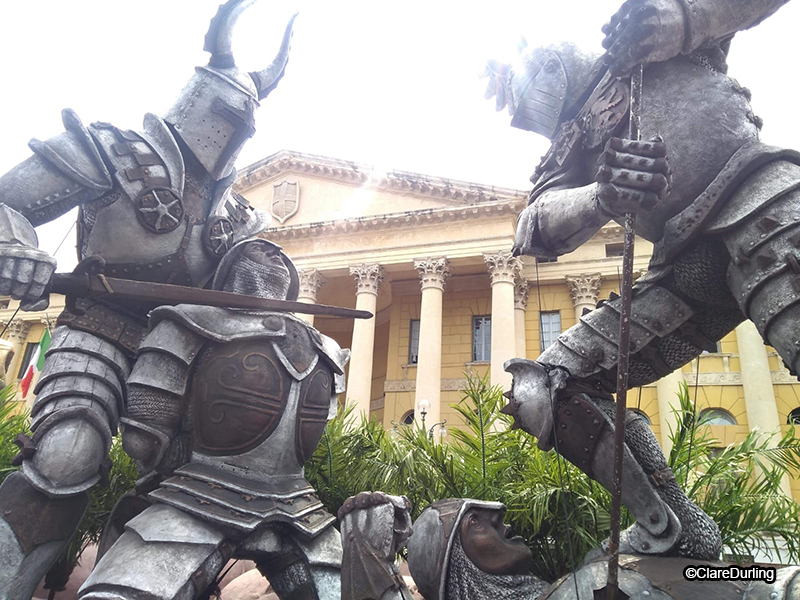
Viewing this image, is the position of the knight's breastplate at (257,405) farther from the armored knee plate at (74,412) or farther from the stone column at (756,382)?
the stone column at (756,382)

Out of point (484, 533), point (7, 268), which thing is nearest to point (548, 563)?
point (484, 533)

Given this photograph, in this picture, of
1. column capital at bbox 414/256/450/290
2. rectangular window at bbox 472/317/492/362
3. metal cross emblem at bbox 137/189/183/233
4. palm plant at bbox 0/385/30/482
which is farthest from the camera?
rectangular window at bbox 472/317/492/362

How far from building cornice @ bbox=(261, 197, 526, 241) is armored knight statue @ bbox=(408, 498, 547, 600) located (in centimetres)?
1934

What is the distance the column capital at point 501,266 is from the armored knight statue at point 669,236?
59.3 ft

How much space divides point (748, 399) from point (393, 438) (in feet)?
56.8

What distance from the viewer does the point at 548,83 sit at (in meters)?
2.41

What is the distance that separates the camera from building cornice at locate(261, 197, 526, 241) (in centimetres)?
2134

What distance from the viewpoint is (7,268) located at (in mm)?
2209

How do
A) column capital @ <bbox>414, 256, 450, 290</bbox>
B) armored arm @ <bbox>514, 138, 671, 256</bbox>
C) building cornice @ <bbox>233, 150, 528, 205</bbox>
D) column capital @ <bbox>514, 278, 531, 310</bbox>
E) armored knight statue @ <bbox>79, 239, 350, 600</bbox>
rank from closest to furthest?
armored arm @ <bbox>514, 138, 671, 256</bbox> → armored knight statue @ <bbox>79, 239, 350, 600</bbox> → column capital @ <bbox>414, 256, 450, 290</bbox> → building cornice @ <bbox>233, 150, 528, 205</bbox> → column capital @ <bbox>514, 278, 531, 310</bbox>

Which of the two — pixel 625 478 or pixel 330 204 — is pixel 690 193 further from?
pixel 330 204

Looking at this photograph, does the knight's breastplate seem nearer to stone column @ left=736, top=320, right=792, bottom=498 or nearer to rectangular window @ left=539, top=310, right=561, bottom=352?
stone column @ left=736, top=320, right=792, bottom=498

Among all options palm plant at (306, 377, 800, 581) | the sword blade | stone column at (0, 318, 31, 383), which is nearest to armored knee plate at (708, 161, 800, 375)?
palm plant at (306, 377, 800, 581)

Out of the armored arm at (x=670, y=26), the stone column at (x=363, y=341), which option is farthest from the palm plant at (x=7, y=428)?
the stone column at (x=363, y=341)

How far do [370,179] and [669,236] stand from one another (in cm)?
2266
